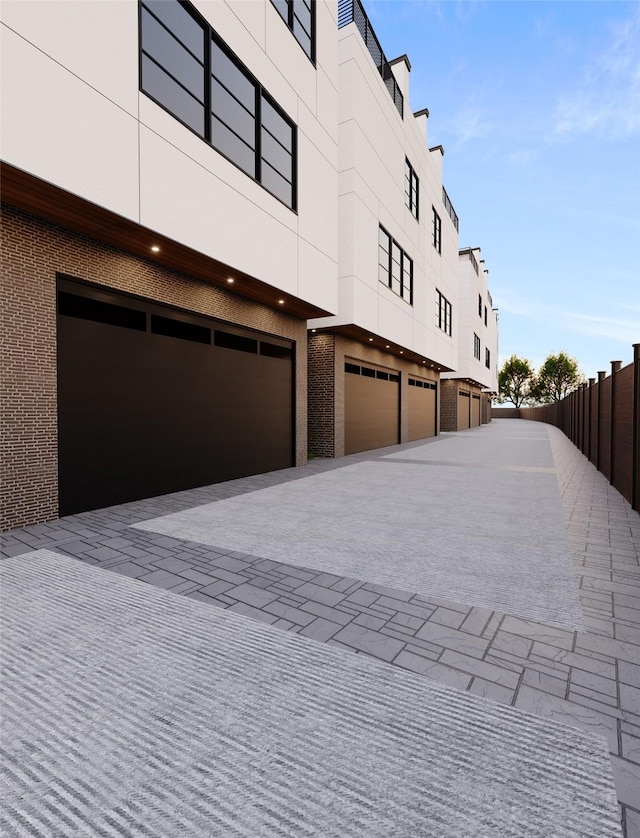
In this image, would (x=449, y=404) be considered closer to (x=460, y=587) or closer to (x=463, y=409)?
(x=463, y=409)

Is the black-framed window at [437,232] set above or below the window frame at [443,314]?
above

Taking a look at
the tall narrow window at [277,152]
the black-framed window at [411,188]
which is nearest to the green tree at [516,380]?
the black-framed window at [411,188]

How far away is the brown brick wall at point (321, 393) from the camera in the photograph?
13695 mm

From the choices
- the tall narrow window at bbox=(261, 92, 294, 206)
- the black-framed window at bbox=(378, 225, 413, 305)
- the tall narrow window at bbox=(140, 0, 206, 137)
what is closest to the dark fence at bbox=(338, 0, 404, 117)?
the black-framed window at bbox=(378, 225, 413, 305)

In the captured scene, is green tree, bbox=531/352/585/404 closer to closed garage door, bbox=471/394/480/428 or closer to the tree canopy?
the tree canopy

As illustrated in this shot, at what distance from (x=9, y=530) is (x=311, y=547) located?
4.06m

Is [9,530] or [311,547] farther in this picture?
[9,530]

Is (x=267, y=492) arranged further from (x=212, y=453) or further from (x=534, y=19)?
(x=534, y=19)

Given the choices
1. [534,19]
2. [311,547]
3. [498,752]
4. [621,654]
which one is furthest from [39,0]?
[534,19]

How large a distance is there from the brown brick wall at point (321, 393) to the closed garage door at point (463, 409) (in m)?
20.2

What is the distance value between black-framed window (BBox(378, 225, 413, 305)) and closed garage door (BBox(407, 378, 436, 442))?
488 centimetres

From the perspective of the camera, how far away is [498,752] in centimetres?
197

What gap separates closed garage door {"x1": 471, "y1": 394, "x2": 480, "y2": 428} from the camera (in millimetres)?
37219

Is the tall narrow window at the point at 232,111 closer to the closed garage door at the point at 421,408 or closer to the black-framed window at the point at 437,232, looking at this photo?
the closed garage door at the point at 421,408
